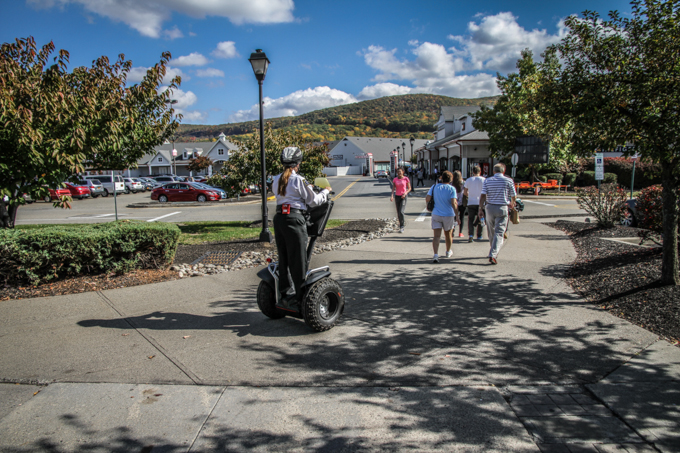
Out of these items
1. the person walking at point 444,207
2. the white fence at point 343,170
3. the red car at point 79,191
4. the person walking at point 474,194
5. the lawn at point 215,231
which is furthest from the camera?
the white fence at point 343,170

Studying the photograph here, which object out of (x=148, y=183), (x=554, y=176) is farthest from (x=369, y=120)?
(x=554, y=176)

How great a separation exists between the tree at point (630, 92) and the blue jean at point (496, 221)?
2.08 m

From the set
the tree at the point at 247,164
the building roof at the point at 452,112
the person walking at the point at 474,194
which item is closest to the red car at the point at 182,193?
the tree at the point at 247,164

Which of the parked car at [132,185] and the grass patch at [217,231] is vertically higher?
the parked car at [132,185]

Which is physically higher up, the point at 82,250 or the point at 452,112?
the point at 452,112

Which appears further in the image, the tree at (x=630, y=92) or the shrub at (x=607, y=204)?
the shrub at (x=607, y=204)

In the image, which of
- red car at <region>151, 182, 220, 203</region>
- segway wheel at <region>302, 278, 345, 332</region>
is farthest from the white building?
segway wheel at <region>302, 278, 345, 332</region>

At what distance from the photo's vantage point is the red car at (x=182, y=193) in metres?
27.3

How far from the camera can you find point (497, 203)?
24.3ft

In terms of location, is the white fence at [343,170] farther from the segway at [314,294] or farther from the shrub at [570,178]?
the segway at [314,294]

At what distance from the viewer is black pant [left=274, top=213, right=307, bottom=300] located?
4262 millimetres

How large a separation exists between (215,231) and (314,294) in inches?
368

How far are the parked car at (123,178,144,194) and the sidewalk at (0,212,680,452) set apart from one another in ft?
129

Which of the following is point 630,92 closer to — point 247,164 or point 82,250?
point 82,250
